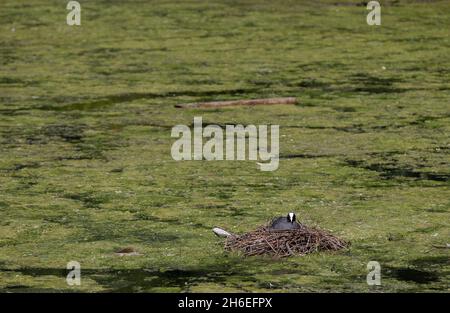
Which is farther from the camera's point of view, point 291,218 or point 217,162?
point 217,162

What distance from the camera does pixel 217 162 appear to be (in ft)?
15.9

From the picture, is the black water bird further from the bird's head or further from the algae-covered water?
the algae-covered water

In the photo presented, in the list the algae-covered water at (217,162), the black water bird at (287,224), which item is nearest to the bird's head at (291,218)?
the black water bird at (287,224)

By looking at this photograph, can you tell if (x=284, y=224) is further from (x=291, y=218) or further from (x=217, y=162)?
(x=217, y=162)

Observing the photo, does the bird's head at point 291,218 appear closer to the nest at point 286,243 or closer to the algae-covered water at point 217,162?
the nest at point 286,243

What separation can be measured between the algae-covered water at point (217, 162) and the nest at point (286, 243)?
46 mm

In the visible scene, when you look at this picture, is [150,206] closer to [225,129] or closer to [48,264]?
[48,264]

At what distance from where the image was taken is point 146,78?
685 centimetres

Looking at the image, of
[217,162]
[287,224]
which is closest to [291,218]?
[287,224]

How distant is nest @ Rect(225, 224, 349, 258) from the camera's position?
3531mm

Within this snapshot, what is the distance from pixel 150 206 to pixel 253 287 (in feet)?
3.30

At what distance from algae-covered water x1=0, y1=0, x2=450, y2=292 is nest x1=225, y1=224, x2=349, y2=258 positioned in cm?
5

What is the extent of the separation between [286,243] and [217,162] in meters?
1.36
